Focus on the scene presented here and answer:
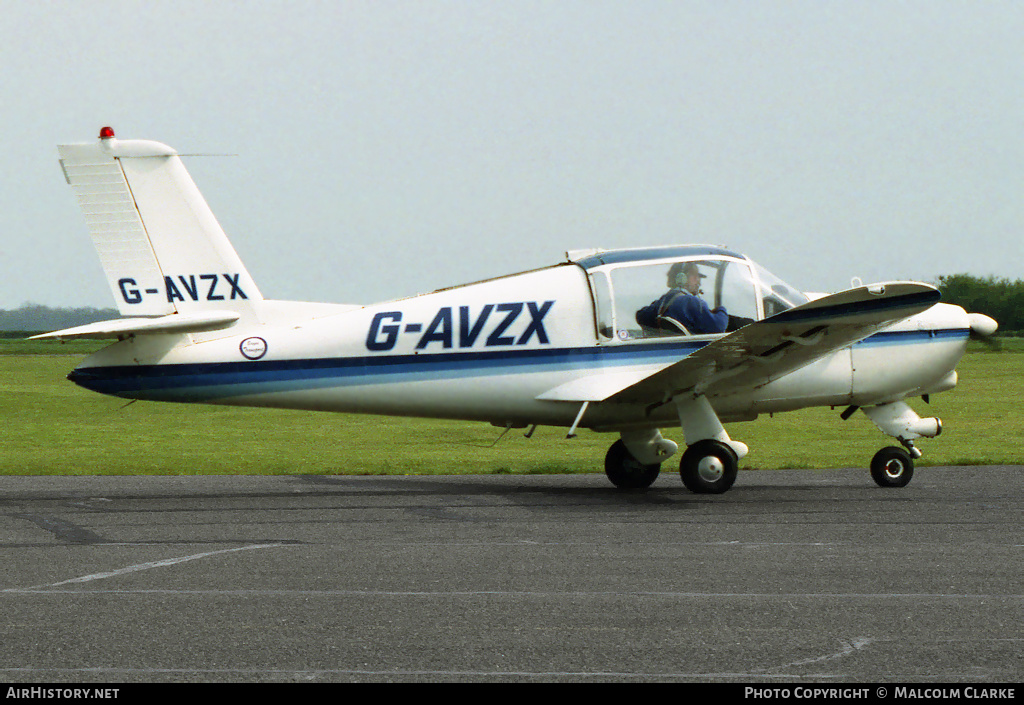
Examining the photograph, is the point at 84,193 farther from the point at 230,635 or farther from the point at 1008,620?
the point at 1008,620

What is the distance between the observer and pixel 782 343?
13461 millimetres

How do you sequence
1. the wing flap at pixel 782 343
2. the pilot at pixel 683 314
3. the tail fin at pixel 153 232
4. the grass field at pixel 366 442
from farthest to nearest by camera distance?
1. the grass field at pixel 366 442
2. the pilot at pixel 683 314
3. the tail fin at pixel 153 232
4. the wing flap at pixel 782 343

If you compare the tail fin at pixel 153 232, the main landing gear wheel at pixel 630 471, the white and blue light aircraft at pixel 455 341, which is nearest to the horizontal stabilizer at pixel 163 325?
the white and blue light aircraft at pixel 455 341

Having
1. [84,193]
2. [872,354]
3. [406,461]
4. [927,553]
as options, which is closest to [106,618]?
[927,553]

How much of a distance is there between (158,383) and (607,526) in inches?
A: 223

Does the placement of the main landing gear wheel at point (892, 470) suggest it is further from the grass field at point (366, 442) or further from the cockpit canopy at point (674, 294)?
the grass field at point (366, 442)

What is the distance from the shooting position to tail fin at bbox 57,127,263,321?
1364 centimetres

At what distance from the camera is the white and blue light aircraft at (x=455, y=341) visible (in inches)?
538

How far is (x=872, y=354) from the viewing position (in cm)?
1475

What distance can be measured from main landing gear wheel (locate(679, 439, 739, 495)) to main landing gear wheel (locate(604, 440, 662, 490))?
1.45 meters

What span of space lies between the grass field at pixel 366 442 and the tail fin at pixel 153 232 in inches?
190

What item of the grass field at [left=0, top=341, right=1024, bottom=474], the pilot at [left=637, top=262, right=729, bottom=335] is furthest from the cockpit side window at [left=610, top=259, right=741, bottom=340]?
the grass field at [left=0, top=341, right=1024, bottom=474]

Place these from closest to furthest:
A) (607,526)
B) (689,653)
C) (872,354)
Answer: (689,653) < (607,526) < (872,354)

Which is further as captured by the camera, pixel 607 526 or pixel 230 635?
pixel 607 526
